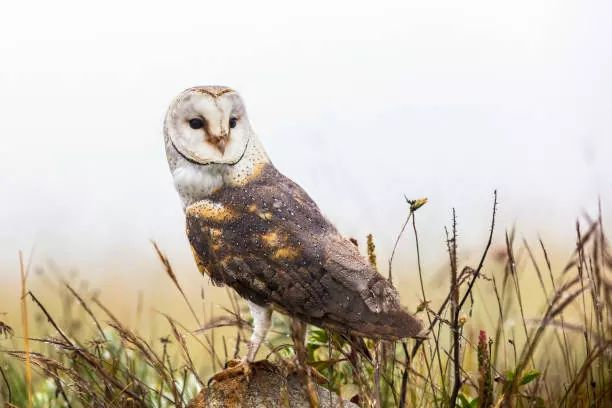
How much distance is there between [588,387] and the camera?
2682mm

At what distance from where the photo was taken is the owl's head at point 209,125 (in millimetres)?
2744

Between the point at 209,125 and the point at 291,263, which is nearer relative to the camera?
the point at 291,263

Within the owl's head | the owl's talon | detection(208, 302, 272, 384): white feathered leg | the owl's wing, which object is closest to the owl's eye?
the owl's head

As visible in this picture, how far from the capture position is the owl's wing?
253cm

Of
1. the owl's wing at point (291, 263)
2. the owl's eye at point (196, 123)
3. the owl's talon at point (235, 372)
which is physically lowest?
the owl's talon at point (235, 372)

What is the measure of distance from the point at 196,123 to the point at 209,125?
53 millimetres

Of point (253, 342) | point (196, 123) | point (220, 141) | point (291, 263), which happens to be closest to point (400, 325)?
point (291, 263)

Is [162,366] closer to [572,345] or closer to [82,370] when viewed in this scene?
[82,370]

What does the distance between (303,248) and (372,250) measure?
23cm

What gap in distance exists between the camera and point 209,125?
2.76 m

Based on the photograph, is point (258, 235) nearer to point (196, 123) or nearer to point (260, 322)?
point (260, 322)

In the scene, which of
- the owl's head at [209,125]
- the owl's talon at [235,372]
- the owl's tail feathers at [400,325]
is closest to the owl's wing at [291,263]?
the owl's tail feathers at [400,325]

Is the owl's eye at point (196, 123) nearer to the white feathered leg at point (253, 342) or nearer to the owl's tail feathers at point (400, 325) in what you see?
the white feathered leg at point (253, 342)

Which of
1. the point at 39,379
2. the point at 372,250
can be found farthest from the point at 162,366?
the point at 39,379
